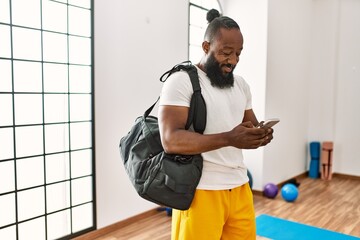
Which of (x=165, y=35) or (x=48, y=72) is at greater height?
(x=165, y=35)

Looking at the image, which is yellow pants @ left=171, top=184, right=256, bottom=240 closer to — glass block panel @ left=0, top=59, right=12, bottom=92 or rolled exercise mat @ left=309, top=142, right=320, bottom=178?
glass block panel @ left=0, top=59, right=12, bottom=92

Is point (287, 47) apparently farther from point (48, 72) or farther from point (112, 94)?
point (48, 72)

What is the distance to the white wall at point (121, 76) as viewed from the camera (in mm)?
2686

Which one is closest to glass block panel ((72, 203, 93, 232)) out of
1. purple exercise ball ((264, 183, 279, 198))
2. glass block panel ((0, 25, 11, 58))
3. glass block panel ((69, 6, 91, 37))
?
glass block panel ((0, 25, 11, 58))

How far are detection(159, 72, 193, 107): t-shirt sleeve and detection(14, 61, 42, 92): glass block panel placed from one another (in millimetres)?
1451

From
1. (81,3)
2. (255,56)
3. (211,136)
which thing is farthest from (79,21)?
(255,56)

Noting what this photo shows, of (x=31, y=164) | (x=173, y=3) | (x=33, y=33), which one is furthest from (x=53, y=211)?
(x=173, y=3)

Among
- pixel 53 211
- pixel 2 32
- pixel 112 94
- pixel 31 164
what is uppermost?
pixel 2 32

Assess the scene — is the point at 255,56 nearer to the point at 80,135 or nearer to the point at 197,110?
the point at 80,135

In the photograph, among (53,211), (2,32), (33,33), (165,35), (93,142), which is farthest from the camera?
(165,35)

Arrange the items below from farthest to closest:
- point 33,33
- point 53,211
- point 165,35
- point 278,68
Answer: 1. point 278,68
2. point 165,35
3. point 53,211
4. point 33,33

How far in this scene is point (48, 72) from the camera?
2.36 metres

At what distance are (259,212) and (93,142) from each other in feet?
5.96

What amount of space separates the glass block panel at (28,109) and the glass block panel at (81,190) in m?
0.59
